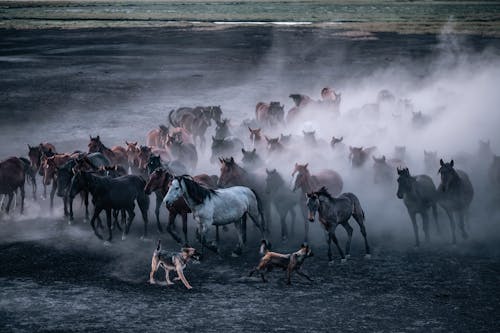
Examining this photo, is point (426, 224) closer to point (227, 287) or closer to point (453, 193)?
point (453, 193)

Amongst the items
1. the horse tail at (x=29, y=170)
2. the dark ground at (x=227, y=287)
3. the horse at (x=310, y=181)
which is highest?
the horse tail at (x=29, y=170)

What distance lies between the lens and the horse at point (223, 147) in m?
18.9

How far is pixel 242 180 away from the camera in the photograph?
15031 millimetres

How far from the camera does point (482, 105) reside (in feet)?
88.5

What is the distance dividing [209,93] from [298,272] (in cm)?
2325

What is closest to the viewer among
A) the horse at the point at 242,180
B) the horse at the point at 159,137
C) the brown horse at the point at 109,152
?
the horse at the point at 242,180

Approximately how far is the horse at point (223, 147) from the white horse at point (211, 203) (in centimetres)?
518

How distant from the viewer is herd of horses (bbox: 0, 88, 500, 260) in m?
13.1

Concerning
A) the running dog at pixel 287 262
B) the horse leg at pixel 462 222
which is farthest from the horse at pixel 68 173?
the horse leg at pixel 462 222

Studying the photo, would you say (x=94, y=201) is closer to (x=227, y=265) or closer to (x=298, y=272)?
(x=227, y=265)

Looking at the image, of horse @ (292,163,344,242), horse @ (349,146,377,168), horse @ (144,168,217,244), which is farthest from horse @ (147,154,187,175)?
horse @ (349,146,377,168)

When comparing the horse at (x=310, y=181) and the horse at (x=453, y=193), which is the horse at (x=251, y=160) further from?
the horse at (x=453, y=193)

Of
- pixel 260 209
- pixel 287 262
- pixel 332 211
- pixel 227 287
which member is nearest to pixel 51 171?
pixel 260 209

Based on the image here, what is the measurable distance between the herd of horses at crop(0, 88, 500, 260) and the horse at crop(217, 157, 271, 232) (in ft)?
0.07
